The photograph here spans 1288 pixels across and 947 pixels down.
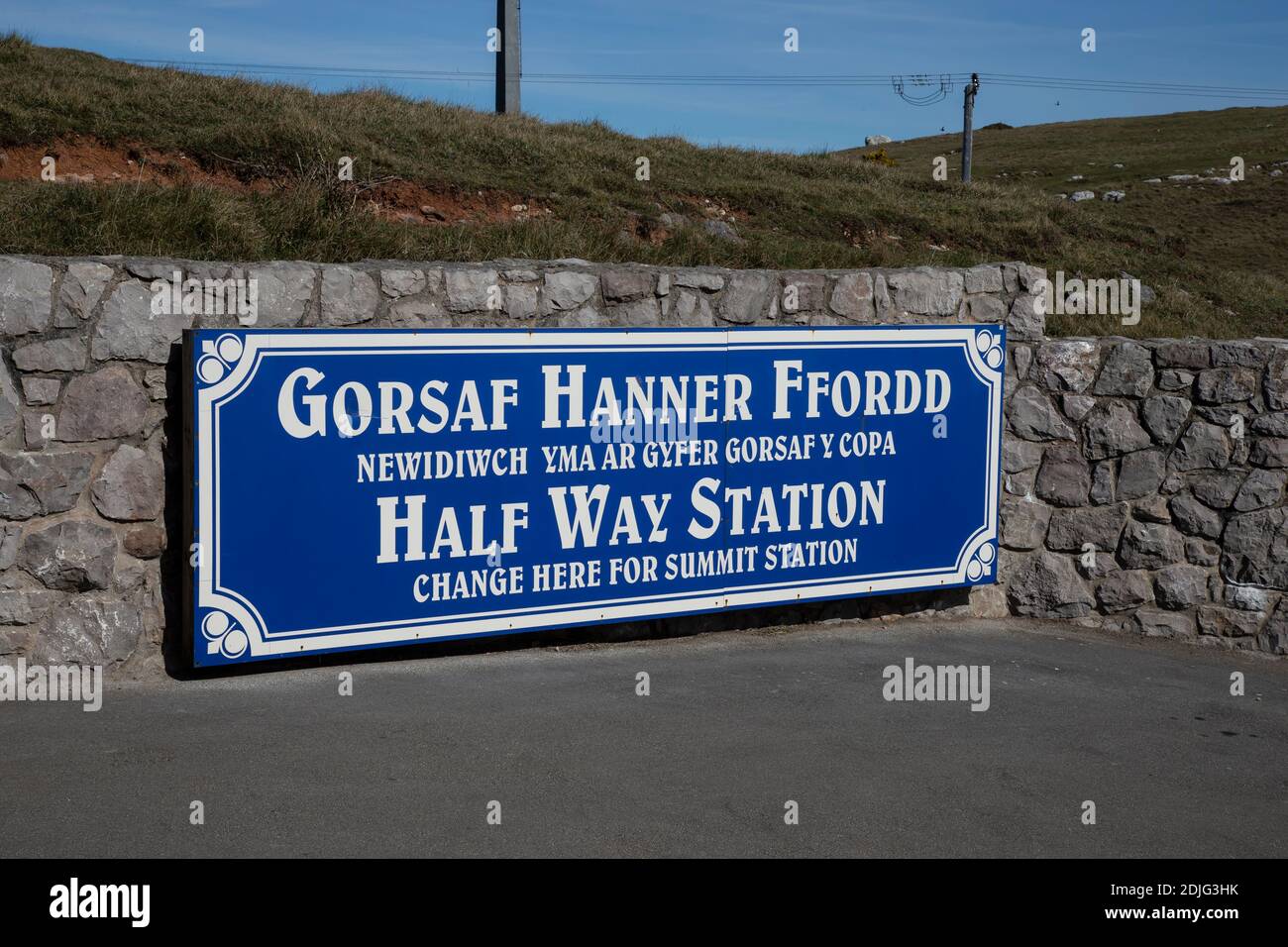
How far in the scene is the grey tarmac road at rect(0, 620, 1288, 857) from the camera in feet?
15.0

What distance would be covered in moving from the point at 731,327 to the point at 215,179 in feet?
21.6

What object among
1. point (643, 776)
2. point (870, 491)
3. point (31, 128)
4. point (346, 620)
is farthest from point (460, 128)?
point (643, 776)

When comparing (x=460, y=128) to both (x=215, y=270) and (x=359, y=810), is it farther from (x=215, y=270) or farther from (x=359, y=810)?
(x=359, y=810)

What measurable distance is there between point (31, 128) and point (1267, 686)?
37.0 ft

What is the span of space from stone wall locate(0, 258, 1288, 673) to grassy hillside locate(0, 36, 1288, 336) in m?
1.34

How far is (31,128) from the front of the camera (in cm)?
1180

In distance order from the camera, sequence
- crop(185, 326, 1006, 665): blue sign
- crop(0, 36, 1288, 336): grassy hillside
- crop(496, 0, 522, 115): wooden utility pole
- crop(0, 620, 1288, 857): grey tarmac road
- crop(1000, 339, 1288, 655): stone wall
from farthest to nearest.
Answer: crop(496, 0, 522, 115): wooden utility pole < crop(1000, 339, 1288, 655): stone wall < crop(0, 36, 1288, 336): grassy hillside < crop(185, 326, 1006, 665): blue sign < crop(0, 620, 1288, 857): grey tarmac road

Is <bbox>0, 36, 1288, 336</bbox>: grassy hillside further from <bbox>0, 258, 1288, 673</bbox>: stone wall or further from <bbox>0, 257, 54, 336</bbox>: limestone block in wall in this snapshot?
<bbox>0, 258, 1288, 673</bbox>: stone wall

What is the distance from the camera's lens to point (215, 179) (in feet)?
39.0

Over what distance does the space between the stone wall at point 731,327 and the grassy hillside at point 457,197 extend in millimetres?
1337

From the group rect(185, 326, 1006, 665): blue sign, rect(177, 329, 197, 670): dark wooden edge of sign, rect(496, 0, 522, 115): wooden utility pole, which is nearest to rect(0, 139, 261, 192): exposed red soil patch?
rect(185, 326, 1006, 665): blue sign

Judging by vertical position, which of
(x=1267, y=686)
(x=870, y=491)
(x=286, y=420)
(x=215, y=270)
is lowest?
(x=1267, y=686)

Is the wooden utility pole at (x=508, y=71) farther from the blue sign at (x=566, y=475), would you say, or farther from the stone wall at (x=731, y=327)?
the blue sign at (x=566, y=475)

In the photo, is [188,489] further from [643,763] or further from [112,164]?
[112,164]
